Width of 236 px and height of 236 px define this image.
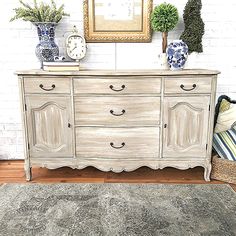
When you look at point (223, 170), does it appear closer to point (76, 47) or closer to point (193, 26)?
point (193, 26)

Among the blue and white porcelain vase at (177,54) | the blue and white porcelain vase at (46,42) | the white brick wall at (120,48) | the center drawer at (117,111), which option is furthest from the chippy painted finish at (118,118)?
the white brick wall at (120,48)

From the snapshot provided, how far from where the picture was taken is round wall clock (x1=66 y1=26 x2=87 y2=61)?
2191mm

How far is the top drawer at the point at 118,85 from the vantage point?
1888 millimetres

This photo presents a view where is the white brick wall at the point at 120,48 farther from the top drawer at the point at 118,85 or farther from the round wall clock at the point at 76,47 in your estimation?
the top drawer at the point at 118,85

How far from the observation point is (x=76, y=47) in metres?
2.21

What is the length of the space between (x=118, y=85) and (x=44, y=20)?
2.75 feet

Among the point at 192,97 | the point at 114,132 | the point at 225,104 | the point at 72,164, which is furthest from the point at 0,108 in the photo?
the point at 225,104

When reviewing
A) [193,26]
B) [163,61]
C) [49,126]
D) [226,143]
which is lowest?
[226,143]

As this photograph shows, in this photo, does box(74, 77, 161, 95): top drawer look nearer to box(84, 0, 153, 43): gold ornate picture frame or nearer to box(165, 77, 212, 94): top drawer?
box(165, 77, 212, 94): top drawer

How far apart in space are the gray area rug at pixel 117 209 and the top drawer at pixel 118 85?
74cm

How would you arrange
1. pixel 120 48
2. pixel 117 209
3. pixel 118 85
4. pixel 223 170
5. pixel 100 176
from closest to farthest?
pixel 117 209
pixel 118 85
pixel 223 170
pixel 100 176
pixel 120 48

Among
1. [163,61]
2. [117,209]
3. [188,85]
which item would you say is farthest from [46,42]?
[117,209]

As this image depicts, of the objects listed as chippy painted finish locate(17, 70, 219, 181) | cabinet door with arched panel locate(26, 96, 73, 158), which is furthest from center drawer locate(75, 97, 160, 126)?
cabinet door with arched panel locate(26, 96, 73, 158)

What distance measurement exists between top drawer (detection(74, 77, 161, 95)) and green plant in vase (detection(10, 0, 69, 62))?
434mm
